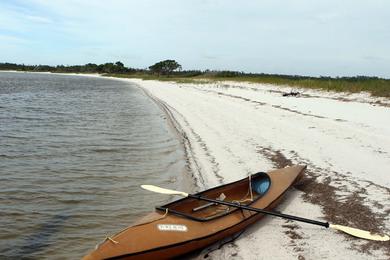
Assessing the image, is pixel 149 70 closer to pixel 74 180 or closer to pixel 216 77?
pixel 216 77

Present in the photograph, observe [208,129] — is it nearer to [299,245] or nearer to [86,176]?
[86,176]

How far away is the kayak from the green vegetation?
19.0 m

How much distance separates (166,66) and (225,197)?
10291 centimetres

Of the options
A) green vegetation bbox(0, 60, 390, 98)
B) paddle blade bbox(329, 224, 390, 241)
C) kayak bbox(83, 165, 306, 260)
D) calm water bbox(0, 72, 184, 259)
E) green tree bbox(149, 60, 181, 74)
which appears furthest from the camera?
green tree bbox(149, 60, 181, 74)

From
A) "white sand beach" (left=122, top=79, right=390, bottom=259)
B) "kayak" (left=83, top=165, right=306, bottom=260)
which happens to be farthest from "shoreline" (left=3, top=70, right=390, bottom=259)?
"kayak" (left=83, top=165, right=306, bottom=260)

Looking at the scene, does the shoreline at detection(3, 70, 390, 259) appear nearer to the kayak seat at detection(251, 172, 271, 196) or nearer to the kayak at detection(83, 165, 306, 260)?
the kayak at detection(83, 165, 306, 260)

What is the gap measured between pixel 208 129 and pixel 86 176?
280 inches

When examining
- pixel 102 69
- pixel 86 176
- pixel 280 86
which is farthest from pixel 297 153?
pixel 102 69

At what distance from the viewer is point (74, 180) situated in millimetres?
10117

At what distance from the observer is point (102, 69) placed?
5856 inches

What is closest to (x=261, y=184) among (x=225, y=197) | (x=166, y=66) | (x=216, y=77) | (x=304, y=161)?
(x=225, y=197)

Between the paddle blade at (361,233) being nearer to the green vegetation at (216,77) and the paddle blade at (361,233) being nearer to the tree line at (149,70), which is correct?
the green vegetation at (216,77)

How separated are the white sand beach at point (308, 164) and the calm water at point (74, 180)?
128cm

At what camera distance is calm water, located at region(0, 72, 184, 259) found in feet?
22.8
